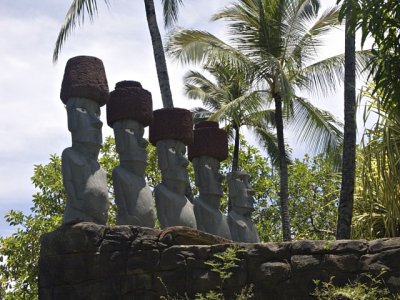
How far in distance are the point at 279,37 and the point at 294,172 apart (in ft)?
20.6

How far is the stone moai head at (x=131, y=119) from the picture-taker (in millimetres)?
9273

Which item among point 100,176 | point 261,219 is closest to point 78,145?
point 100,176

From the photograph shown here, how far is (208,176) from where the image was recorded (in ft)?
35.8

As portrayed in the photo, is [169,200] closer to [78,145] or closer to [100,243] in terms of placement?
[78,145]

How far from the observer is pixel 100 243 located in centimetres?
761

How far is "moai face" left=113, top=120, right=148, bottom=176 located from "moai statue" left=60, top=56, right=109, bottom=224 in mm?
428

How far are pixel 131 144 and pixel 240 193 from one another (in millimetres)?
2755

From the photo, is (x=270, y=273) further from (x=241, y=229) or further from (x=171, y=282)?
(x=241, y=229)

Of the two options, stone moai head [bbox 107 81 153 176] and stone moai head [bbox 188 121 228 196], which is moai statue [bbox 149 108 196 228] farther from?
stone moai head [bbox 188 121 228 196]

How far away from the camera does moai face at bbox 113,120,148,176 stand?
9.27 metres

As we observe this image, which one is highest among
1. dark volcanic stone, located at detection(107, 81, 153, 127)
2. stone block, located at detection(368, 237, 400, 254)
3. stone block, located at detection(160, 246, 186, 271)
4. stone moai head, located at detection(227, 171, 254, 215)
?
dark volcanic stone, located at detection(107, 81, 153, 127)

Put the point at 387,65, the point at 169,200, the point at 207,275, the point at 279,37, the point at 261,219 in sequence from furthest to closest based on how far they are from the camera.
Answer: the point at 261,219
the point at 279,37
the point at 169,200
the point at 387,65
the point at 207,275

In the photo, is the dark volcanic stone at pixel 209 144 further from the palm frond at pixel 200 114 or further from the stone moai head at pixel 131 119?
the palm frond at pixel 200 114

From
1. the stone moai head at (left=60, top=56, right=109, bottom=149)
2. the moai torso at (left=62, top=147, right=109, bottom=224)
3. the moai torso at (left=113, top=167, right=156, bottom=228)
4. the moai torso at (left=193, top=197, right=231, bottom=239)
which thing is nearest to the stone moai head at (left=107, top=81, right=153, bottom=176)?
the moai torso at (left=113, top=167, right=156, bottom=228)
